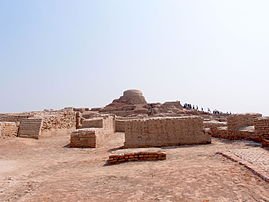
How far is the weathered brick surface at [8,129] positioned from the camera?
1566 centimetres

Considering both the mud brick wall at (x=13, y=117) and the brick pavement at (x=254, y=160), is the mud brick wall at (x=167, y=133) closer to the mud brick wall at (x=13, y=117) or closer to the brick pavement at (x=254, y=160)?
the brick pavement at (x=254, y=160)

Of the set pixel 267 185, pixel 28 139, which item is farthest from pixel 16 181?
pixel 28 139

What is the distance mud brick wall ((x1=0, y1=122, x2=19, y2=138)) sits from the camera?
617 inches

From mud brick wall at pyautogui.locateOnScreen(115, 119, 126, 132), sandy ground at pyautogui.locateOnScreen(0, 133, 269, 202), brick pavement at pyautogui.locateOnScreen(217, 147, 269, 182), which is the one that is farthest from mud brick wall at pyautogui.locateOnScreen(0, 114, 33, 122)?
brick pavement at pyautogui.locateOnScreen(217, 147, 269, 182)

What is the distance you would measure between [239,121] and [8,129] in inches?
432

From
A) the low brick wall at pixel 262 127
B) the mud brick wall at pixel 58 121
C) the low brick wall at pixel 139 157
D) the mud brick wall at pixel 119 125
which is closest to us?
the low brick wall at pixel 139 157

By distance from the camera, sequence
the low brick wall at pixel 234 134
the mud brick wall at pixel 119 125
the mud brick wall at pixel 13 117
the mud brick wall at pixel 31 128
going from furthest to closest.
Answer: the mud brick wall at pixel 119 125
the mud brick wall at pixel 13 117
the mud brick wall at pixel 31 128
the low brick wall at pixel 234 134

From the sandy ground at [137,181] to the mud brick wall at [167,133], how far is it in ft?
6.65

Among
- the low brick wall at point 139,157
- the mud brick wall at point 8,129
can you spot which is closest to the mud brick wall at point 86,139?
the mud brick wall at point 8,129

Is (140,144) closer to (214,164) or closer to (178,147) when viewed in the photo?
(178,147)

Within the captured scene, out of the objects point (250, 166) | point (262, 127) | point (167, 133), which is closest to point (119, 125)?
point (167, 133)

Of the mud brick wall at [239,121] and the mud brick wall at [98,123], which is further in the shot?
the mud brick wall at [98,123]

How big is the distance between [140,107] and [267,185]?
30.9 metres

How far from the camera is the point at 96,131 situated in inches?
551
